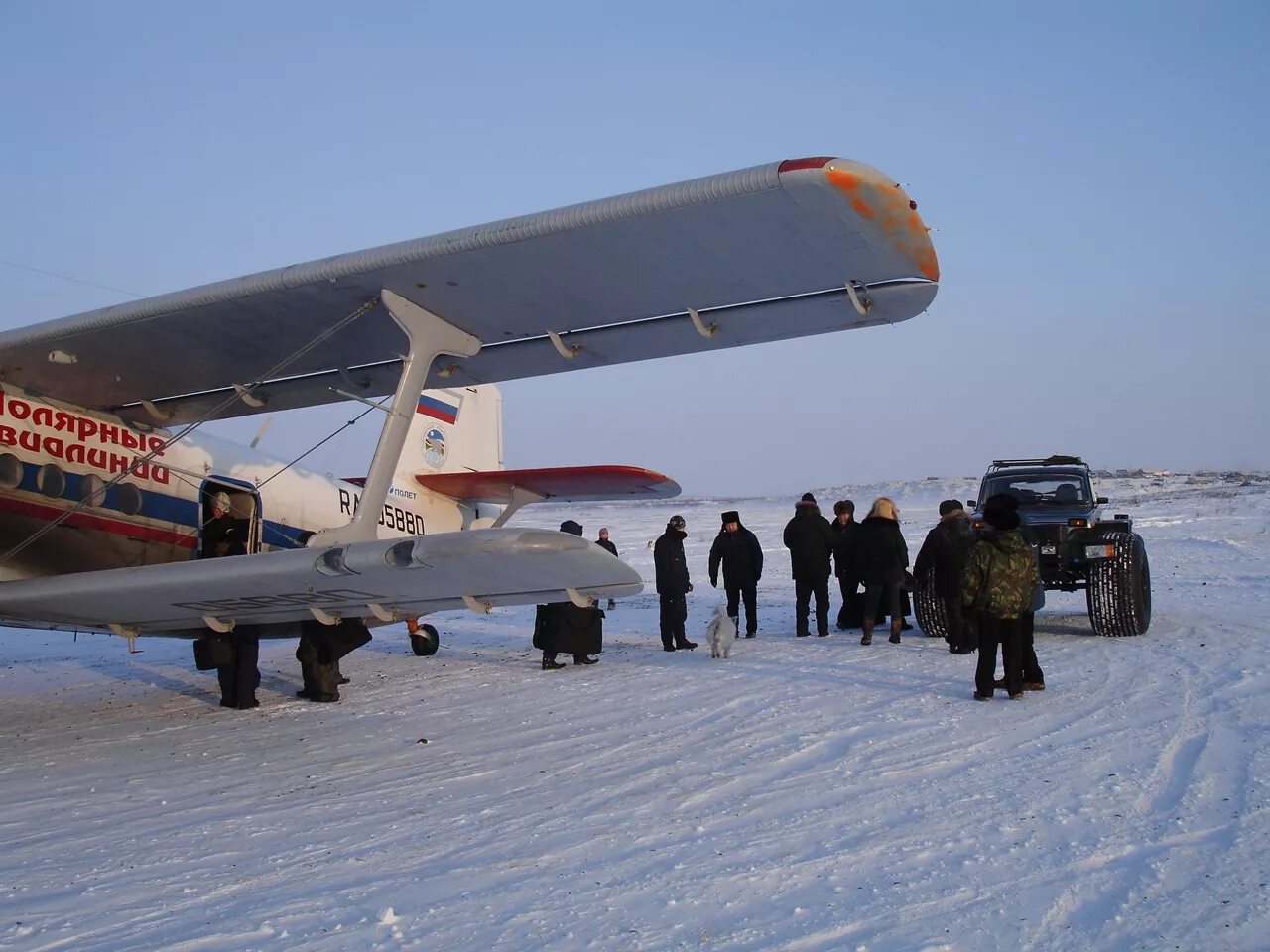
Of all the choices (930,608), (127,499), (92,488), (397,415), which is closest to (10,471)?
(92,488)

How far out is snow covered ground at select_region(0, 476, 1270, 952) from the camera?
145 inches

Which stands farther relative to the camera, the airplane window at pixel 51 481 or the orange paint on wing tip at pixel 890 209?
the airplane window at pixel 51 481

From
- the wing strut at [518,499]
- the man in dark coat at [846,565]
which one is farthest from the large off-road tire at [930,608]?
the wing strut at [518,499]

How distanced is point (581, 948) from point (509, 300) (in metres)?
5.05

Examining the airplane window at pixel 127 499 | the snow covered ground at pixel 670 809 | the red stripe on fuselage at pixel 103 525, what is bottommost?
the snow covered ground at pixel 670 809

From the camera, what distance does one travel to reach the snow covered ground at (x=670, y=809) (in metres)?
3.68

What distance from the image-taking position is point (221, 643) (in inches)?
361

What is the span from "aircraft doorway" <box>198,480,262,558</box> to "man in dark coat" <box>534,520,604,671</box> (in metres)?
3.07

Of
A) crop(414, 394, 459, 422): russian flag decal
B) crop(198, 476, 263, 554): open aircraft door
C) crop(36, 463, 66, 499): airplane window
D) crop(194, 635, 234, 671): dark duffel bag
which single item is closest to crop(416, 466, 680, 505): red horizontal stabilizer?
crop(414, 394, 459, 422): russian flag decal

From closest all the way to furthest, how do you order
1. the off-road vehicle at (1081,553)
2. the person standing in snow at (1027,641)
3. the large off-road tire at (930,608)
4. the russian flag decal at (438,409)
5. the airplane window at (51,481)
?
the person standing in snow at (1027,641) → the airplane window at (51,481) → the off-road vehicle at (1081,553) → the large off-road tire at (930,608) → the russian flag decal at (438,409)

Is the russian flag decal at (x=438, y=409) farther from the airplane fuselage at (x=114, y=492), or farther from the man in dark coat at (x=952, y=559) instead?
the man in dark coat at (x=952, y=559)

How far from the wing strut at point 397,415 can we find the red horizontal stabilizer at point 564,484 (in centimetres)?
191

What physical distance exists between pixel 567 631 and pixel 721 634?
1638mm

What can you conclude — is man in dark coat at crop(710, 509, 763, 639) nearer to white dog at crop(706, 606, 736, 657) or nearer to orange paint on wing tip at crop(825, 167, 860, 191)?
white dog at crop(706, 606, 736, 657)
